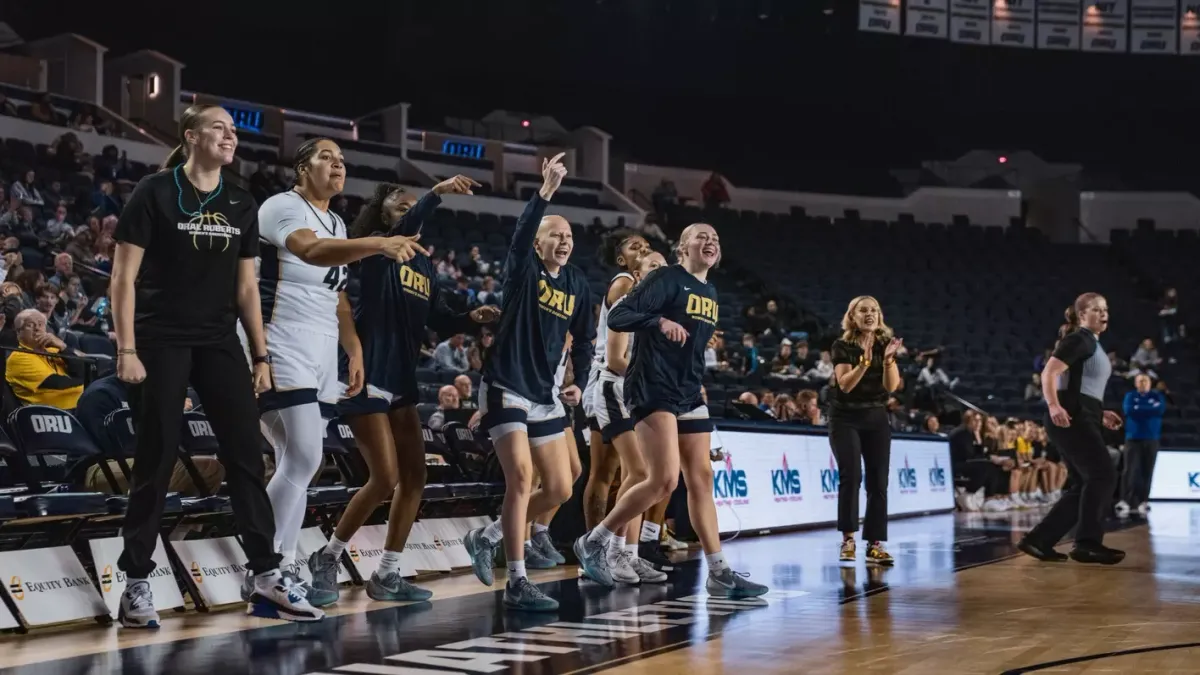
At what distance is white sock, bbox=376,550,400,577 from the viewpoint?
5492mm

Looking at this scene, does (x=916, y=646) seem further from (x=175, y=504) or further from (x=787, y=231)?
(x=787, y=231)

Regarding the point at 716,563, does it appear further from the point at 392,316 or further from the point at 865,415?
the point at 865,415

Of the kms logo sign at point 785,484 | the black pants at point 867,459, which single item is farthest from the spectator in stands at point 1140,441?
the black pants at point 867,459

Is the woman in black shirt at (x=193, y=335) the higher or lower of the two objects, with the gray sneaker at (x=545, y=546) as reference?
higher

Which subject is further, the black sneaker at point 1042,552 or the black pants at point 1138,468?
the black pants at point 1138,468

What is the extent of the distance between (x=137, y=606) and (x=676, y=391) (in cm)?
241

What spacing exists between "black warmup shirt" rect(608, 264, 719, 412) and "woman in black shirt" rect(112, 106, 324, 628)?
1779 millimetres

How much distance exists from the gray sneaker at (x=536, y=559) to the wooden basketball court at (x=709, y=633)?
105 millimetres

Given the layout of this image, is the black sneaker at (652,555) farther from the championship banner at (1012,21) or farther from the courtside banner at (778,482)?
the championship banner at (1012,21)

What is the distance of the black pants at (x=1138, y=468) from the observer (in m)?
15.0

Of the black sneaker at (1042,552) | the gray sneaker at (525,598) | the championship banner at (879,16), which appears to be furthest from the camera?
the championship banner at (879,16)

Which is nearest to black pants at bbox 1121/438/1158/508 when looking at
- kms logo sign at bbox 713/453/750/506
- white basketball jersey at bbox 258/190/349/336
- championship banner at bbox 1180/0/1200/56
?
kms logo sign at bbox 713/453/750/506

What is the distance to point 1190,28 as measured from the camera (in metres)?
26.0

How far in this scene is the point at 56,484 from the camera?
543 centimetres
